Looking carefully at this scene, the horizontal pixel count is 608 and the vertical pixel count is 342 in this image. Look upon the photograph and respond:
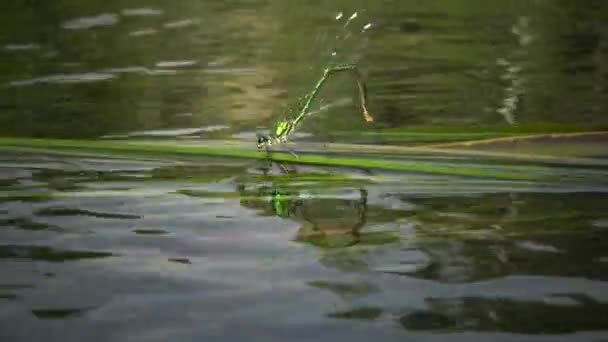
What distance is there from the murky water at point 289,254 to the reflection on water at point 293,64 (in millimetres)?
1152

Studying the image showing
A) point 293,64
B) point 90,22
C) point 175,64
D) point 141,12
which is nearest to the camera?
point 293,64

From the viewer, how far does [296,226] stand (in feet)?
13.7

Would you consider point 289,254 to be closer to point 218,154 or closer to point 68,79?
point 218,154

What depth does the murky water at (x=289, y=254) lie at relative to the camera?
10.1ft

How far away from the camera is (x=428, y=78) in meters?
8.17

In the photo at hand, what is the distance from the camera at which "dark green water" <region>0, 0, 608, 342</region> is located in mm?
3123

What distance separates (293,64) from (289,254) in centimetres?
584

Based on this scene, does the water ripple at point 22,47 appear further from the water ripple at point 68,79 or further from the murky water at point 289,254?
the murky water at point 289,254

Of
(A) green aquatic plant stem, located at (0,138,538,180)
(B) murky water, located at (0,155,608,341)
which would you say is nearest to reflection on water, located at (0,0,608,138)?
(A) green aquatic plant stem, located at (0,138,538,180)

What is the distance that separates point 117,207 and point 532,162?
180cm

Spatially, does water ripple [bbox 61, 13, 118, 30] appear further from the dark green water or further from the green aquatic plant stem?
the green aquatic plant stem

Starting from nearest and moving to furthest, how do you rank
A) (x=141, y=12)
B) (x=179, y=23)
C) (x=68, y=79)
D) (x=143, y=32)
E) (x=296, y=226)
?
(x=296, y=226) < (x=68, y=79) < (x=143, y=32) < (x=179, y=23) < (x=141, y=12)

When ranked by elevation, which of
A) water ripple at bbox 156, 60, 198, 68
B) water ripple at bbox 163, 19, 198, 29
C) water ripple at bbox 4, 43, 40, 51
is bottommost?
water ripple at bbox 156, 60, 198, 68

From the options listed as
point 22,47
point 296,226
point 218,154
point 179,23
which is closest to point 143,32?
point 179,23
